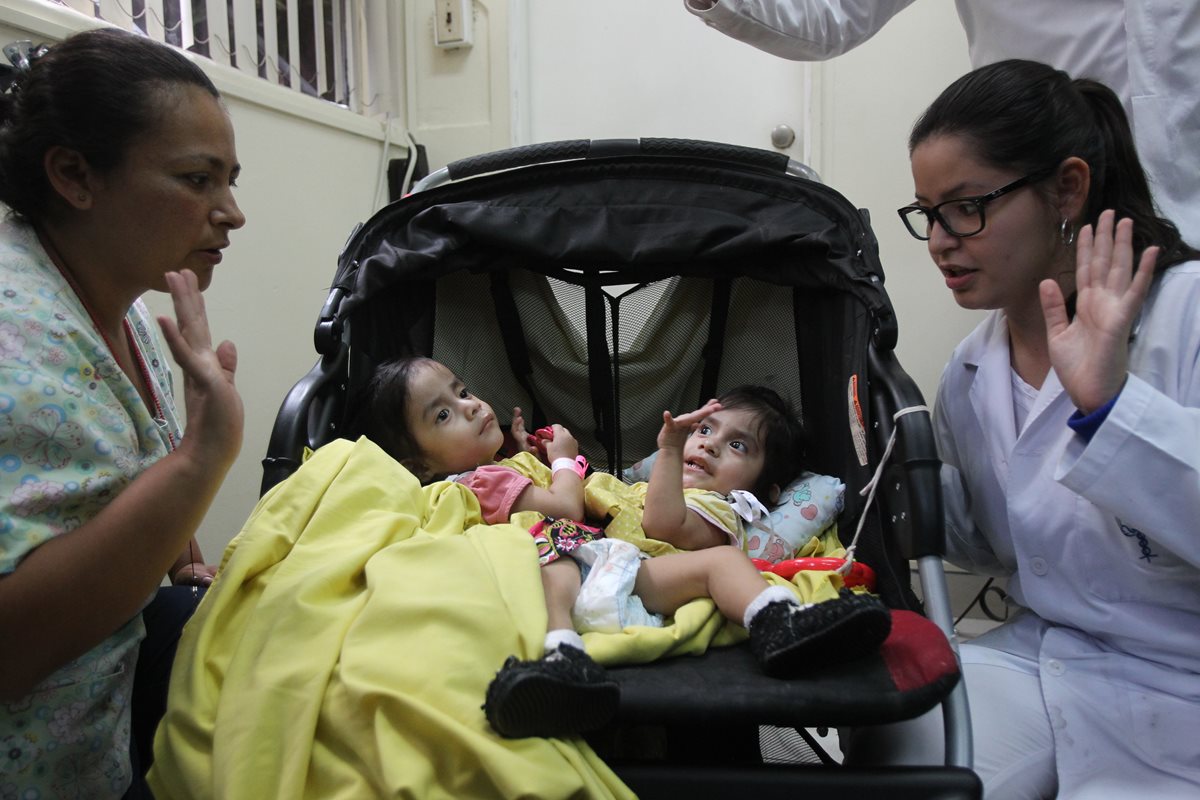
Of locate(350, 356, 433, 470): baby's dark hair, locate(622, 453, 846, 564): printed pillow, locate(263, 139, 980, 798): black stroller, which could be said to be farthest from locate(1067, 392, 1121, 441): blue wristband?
locate(350, 356, 433, 470): baby's dark hair

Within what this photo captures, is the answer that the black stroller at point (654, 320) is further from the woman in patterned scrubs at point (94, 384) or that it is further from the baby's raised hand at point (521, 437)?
the woman in patterned scrubs at point (94, 384)

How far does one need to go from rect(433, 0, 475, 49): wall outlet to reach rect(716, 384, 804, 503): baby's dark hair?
1.85 m

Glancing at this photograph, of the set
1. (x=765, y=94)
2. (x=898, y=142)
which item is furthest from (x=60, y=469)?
(x=765, y=94)

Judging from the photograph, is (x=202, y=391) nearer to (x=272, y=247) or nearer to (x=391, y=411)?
(x=391, y=411)

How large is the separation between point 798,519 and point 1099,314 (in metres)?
0.57

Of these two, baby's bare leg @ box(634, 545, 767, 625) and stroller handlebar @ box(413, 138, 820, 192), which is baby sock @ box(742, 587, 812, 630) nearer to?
baby's bare leg @ box(634, 545, 767, 625)

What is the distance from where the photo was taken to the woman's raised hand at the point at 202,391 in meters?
0.88

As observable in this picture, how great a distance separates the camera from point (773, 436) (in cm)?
148

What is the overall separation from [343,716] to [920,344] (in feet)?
6.27

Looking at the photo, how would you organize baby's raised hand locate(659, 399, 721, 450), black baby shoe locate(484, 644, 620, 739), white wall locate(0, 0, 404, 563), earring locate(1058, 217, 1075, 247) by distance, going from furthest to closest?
white wall locate(0, 0, 404, 563)
baby's raised hand locate(659, 399, 721, 450)
earring locate(1058, 217, 1075, 247)
black baby shoe locate(484, 644, 620, 739)

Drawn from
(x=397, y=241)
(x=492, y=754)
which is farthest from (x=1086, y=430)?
(x=397, y=241)

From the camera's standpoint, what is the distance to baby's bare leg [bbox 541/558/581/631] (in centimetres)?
100

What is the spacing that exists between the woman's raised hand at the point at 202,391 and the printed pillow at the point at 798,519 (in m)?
0.79

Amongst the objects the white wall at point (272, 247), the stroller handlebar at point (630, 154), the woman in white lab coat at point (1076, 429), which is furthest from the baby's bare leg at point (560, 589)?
the white wall at point (272, 247)
